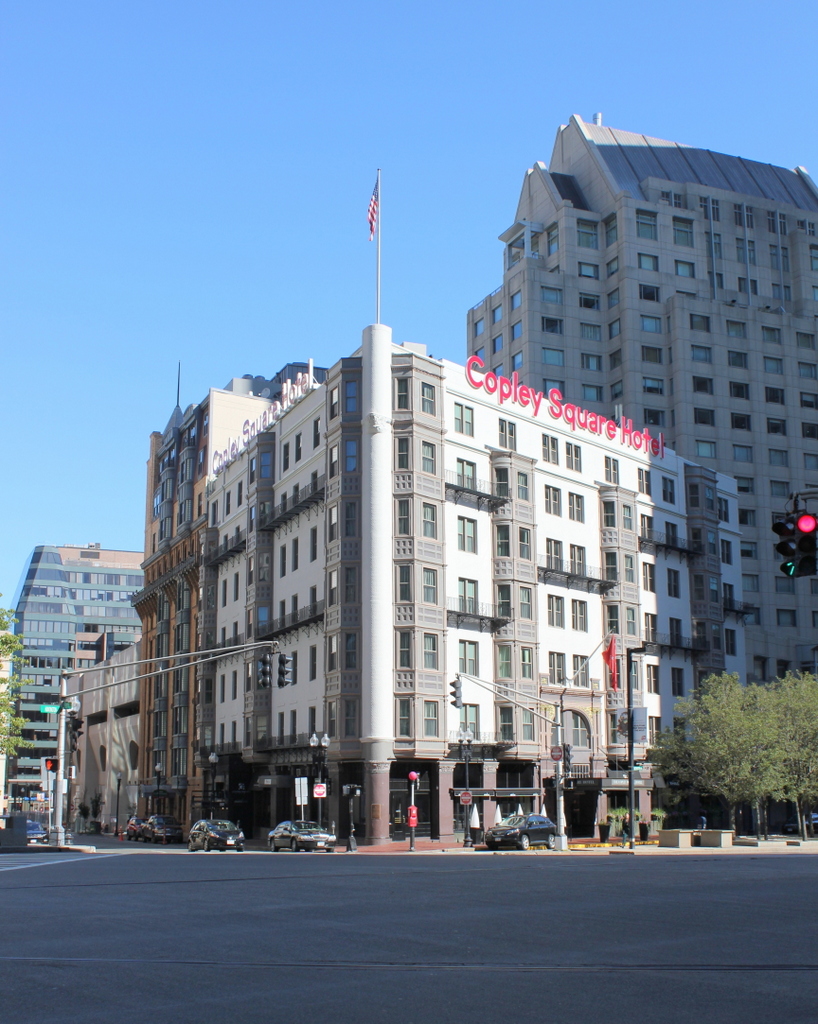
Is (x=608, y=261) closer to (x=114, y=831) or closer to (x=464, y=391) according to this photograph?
(x=464, y=391)

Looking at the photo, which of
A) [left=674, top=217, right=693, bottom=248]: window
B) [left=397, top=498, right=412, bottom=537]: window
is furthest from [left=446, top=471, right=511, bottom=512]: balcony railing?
[left=674, top=217, right=693, bottom=248]: window

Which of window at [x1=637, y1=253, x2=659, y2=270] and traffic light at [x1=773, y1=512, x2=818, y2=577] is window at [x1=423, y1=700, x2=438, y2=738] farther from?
window at [x1=637, y1=253, x2=659, y2=270]

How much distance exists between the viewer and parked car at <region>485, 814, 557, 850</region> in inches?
1929

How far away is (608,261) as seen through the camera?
377 ft

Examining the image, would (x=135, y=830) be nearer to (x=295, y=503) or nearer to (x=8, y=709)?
(x=8, y=709)

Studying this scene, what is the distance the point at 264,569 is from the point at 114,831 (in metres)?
47.1

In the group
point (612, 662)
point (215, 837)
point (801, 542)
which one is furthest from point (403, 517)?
point (801, 542)

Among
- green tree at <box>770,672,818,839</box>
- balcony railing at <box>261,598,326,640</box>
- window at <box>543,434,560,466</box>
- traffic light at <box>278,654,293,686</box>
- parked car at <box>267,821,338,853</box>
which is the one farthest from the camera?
window at <box>543,434,560,466</box>

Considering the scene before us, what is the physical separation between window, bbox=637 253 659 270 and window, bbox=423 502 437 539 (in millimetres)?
62107

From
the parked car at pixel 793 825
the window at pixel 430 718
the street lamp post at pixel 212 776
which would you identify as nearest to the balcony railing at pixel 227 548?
the street lamp post at pixel 212 776

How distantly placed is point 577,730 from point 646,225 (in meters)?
64.7

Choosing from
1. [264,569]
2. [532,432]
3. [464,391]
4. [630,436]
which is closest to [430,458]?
[464,391]

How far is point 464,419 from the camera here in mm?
64125

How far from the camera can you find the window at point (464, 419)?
6369cm
